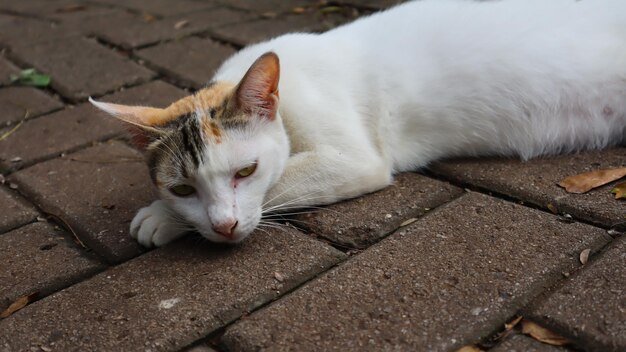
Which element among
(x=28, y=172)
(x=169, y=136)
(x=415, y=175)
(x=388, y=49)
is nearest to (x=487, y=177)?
(x=415, y=175)

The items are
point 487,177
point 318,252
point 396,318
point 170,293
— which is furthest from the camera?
point 487,177

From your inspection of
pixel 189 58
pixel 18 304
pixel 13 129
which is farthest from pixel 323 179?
pixel 189 58

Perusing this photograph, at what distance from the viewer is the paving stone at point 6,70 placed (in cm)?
398

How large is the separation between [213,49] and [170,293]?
249 cm

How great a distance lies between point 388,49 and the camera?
2.67 metres

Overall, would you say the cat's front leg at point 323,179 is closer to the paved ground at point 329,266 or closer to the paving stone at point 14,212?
the paved ground at point 329,266

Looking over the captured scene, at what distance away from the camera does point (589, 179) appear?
7.62 ft

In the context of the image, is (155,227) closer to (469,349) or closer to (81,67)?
(469,349)

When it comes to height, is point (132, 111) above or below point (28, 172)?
above

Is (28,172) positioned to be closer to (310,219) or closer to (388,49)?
(310,219)

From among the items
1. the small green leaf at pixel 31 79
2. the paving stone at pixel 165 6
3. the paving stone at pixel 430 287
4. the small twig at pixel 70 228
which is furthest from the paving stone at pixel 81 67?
the paving stone at pixel 430 287

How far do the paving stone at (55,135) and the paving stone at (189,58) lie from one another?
558mm

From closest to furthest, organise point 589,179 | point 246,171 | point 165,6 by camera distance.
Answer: point 246,171
point 589,179
point 165,6

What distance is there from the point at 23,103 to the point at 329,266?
2.37 meters
